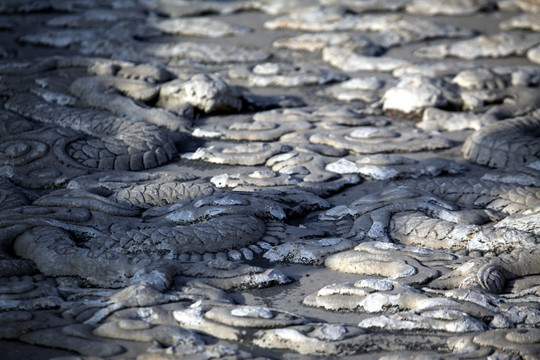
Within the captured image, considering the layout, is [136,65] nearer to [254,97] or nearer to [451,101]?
[254,97]

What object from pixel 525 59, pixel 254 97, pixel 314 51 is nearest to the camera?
pixel 254 97

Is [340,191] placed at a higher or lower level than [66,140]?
lower

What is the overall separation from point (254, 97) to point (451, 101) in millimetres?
1677

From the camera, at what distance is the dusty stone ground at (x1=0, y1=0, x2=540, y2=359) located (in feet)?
10.2

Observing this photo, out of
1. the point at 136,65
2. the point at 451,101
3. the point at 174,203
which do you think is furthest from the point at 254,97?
the point at 174,203

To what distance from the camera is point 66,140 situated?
5078 millimetres

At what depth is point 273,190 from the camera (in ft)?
15.0

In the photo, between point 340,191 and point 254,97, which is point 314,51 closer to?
point 254,97

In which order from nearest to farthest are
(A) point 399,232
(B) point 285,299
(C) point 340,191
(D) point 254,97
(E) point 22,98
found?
1. (B) point 285,299
2. (A) point 399,232
3. (C) point 340,191
4. (E) point 22,98
5. (D) point 254,97

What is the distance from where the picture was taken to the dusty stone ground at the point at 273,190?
3.10 metres

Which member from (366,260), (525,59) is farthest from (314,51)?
(366,260)

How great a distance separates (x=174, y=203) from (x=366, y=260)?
1.21 m

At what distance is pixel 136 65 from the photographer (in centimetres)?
666

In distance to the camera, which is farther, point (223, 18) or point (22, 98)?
point (223, 18)
